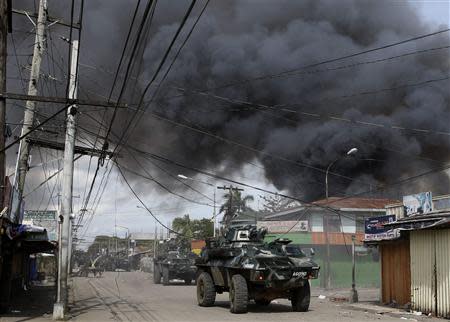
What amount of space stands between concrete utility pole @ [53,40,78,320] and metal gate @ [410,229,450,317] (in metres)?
9.26

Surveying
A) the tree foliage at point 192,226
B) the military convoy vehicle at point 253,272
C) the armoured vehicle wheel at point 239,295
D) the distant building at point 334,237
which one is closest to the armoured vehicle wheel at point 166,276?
the distant building at point 334,237

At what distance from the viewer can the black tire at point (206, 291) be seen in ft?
52.0

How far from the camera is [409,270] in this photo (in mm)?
15984

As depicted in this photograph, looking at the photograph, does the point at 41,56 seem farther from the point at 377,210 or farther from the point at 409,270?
the point at 377,210

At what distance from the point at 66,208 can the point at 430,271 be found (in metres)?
9.57

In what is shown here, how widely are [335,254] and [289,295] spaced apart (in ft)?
56.8

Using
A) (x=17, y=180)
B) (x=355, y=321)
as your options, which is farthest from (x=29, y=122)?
(x=355, y=321)

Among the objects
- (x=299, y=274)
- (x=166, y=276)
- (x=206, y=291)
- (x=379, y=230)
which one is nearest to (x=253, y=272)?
(x=299, y=274)

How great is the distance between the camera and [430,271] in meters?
14.3

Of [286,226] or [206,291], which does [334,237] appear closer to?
[286,226]

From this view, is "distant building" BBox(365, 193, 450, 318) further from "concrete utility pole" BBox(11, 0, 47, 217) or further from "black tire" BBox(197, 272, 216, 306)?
"concrete utility pole" BBox(11, 0, 47, 217)

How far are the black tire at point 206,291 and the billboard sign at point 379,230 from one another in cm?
543

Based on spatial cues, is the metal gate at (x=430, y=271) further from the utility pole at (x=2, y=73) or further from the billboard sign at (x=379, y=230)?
the utility pole at (x=2, y=73)

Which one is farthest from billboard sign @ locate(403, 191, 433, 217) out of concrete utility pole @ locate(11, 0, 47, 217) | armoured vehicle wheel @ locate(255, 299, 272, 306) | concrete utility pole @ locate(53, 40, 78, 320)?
Answer: concrete utility pole @ locate(11, 0, 47, 217)
